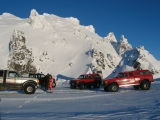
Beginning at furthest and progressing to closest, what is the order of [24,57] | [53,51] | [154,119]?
1. [53,51]
2. [24,57]
3. [154,119]

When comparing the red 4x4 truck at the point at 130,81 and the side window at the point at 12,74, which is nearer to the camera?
the side window at the point at 12,74

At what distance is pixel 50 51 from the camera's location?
429 ft

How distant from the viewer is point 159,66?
14488 centimetres

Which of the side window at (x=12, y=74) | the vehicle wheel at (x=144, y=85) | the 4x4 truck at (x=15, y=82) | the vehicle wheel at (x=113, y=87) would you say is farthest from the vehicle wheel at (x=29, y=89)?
the vehicle wheel at (x=144, y=85)

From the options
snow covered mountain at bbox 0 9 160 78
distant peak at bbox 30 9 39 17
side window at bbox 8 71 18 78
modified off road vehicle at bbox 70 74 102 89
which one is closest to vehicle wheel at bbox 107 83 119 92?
modified off road vehicle at bbox 70 74 102 89

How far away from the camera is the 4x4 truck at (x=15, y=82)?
16938mm

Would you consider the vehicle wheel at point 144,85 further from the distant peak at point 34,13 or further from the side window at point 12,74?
the distant peak at point 34,13

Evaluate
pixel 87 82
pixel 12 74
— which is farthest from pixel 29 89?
pixel 87 82

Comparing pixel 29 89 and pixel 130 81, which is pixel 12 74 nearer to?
pixel 29 89

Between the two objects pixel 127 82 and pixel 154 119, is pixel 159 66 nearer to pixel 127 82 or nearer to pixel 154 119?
pixel 127 82

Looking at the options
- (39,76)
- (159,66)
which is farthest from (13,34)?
(39,76)

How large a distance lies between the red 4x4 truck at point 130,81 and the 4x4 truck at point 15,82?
6156 millimetres

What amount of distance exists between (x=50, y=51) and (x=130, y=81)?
113 metres

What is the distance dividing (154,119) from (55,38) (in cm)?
13423
